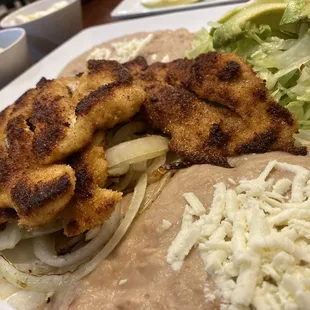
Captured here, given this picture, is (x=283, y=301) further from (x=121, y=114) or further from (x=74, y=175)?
(x=121, y=114)

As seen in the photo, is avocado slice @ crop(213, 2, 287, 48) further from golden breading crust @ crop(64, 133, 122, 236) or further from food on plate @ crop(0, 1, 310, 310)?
golden breading crust @ crop(64, 133, 122, 236)

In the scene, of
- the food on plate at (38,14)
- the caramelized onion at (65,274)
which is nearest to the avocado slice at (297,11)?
the caramelized onion at (65,274)

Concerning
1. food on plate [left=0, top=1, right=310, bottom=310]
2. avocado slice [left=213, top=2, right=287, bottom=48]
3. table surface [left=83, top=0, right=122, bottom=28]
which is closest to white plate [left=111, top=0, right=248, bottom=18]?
table surface [left=83, top=0, right=122, bottom=28]

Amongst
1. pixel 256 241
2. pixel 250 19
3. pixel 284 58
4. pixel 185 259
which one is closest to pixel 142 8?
pixel 250 19

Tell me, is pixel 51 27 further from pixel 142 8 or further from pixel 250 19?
pixel 250 19

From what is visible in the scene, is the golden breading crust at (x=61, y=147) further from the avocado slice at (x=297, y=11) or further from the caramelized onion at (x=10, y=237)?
the avocado slice at (x=297, y=11)

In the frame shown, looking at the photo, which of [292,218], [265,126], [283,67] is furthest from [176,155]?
[283,67]
